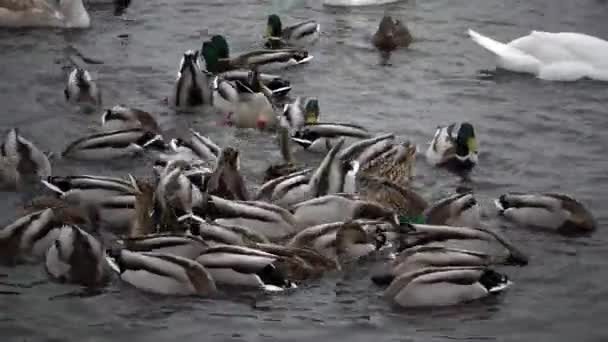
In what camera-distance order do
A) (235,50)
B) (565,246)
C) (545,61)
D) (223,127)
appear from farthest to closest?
(235,50)
(545,61)
(223,127)
(565,246)

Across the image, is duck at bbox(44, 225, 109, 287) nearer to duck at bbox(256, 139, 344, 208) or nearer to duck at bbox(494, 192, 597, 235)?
duck at bbox(256, 139, 344, 208)

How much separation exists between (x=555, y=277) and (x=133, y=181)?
4063 millimetres

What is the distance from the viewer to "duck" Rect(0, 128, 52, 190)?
38.9 ft

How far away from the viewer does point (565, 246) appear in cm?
1089

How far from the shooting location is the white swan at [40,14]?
18.0 metres

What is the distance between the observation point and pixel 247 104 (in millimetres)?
14094

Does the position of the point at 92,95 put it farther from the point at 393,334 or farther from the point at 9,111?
the point at 393,334

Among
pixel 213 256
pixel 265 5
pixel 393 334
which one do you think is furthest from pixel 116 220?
pixel 265 5

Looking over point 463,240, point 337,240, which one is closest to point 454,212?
point 463,240

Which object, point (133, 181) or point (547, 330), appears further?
point (133, 181)

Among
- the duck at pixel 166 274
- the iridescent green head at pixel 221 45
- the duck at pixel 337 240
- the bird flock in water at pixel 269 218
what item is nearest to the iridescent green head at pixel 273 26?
the iridescent green head at pixel 221 45

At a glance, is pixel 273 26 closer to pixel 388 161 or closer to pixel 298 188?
pixel 388 161

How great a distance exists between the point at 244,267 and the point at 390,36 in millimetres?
8244

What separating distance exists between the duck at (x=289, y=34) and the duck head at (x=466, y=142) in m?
5.02
